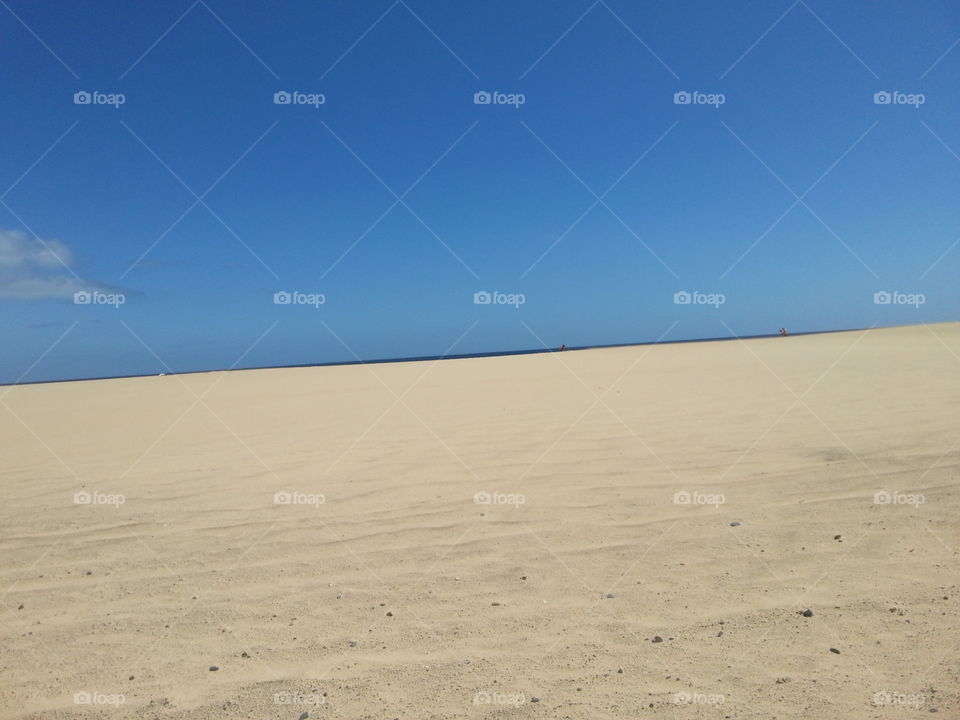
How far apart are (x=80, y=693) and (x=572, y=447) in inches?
223

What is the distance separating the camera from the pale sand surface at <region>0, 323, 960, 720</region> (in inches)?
112

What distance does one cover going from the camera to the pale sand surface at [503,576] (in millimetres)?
2836

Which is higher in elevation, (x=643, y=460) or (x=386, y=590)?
(x=643, y=460)

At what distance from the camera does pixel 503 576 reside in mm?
4016

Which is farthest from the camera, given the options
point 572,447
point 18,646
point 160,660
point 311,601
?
point 572,447

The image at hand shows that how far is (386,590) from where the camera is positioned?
3875 millimetres

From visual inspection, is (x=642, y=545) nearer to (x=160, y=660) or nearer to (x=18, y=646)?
(x=160, y=660)

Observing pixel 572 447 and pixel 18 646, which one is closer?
pixel 18 646

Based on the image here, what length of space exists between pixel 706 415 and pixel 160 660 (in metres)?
8.26

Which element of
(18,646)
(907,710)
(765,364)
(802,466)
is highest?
(765,364)

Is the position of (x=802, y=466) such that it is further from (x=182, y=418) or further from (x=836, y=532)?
(x=182, y=418)

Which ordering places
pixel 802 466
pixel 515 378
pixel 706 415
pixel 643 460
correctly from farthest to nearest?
pixel 515 378
pixel 706 415
pixel 643 460
pixel 802 466

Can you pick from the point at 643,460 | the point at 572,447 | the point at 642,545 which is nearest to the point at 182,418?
the point at 572,447

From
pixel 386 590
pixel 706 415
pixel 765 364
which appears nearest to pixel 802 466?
pixel 706 415
